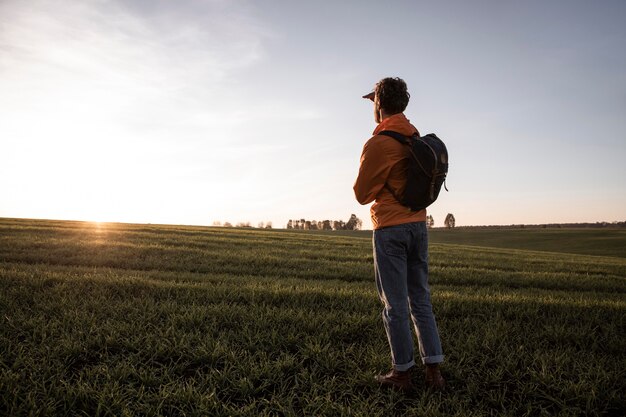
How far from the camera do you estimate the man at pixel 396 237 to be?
3217mm

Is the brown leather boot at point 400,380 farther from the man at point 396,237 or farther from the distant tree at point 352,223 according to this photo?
the distant tree at point 352,223

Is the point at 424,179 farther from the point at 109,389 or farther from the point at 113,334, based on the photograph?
the point at 113,334

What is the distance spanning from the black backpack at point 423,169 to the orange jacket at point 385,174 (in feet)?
0.20

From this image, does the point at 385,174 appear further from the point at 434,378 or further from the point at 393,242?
the point at 434,378

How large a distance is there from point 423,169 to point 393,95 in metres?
0.83

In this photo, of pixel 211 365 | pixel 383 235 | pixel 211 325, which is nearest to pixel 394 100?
Answer: pixel 383 235

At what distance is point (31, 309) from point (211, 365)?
11.1 ft

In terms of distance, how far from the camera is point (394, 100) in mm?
3328

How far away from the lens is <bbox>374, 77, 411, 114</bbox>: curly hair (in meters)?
3.33

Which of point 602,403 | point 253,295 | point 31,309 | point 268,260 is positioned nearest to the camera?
point 602,403

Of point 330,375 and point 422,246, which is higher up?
point 422,246

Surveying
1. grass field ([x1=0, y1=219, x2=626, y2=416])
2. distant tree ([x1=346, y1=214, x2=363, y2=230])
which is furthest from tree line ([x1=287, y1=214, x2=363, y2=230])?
grass field ([x1=0, y1=219, x2=626, y2=416])

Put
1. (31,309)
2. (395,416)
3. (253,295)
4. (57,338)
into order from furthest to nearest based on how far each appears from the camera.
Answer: (253,295)
(31,309)
(57,338)
(395,416)

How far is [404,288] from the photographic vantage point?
10.8ft
